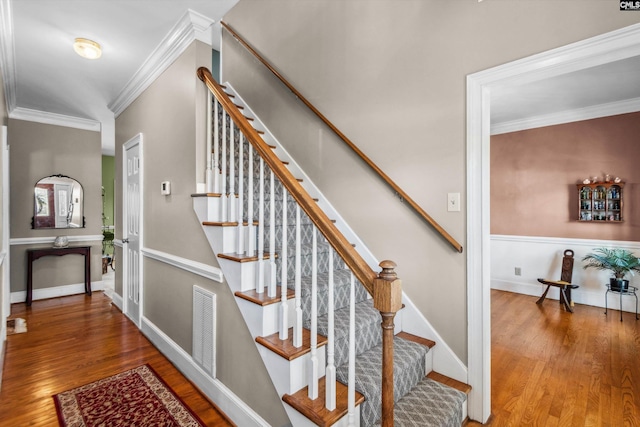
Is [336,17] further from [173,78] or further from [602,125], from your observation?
[602,125]

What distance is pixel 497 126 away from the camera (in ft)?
16.3

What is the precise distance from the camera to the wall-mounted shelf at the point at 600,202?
13.1 feet

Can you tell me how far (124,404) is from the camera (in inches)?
83.3

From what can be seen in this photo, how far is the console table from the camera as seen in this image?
14.5 feet

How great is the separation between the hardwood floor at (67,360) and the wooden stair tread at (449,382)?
53.7 inches

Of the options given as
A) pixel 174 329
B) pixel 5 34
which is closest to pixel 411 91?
pixel 174 329

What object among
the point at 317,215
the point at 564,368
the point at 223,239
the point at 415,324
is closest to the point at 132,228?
the point at 223,239

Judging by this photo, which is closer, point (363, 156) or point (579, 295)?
point (363, 156)

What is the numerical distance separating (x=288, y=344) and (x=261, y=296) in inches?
12.1

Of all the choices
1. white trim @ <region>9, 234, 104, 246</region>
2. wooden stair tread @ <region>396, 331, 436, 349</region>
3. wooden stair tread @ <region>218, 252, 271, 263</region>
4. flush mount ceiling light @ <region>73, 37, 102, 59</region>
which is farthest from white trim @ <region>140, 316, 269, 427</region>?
white trim @ <region>9, 234, 104, 246</region>

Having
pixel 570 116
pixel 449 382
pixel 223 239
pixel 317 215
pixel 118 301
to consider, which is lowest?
pixel 118 301

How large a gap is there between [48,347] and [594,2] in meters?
4.88

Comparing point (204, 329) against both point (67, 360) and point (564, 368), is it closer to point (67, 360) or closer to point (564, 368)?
point (67, 360)

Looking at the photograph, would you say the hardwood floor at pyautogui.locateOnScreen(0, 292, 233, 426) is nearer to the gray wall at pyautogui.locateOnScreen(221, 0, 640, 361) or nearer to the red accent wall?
the gray wall at pyautogui.locateOnScreen(221, 0, 640, 361)
